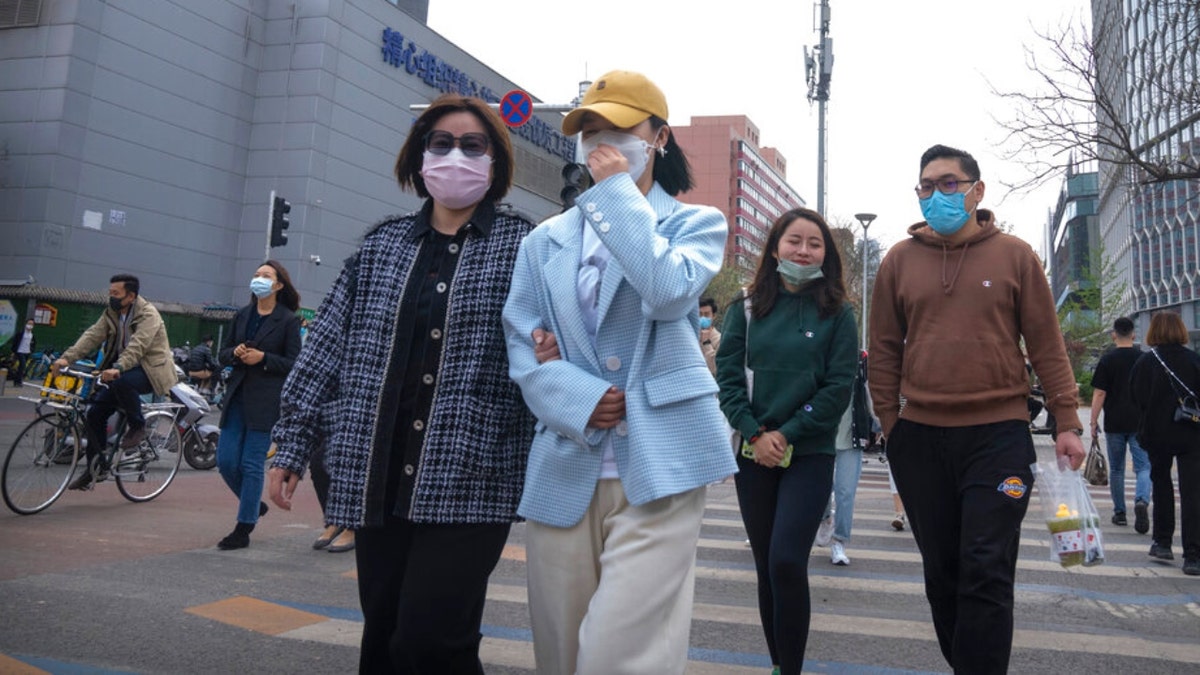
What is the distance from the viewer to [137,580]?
17.2ft

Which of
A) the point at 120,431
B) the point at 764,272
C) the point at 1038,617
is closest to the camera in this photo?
the point at 764,272

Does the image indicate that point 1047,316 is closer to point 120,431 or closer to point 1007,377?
point 1007,377

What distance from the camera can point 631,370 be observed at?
2.28m

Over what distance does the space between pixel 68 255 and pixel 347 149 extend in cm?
1268

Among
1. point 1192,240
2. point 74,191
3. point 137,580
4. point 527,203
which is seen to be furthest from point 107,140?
point 1192,240

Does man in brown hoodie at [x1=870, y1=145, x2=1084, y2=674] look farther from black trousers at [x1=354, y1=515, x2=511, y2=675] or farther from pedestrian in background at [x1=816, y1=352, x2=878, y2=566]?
pedestrian in background at [x1=816, y1=352, x2=878, y2=566]

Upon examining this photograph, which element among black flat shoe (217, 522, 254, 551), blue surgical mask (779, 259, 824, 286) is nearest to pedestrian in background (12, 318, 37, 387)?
black flat shoe (217, 522, 254, 551)

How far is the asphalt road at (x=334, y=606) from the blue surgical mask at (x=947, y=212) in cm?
95

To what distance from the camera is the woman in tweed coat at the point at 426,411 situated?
2.40m

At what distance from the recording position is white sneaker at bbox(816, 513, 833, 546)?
6617mm

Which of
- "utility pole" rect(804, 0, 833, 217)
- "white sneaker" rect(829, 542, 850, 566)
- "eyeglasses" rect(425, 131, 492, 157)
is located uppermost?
"utility pole" rect(804, 0, 833, 217)

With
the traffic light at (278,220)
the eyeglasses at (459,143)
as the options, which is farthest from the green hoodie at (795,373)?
the traffic light at (278,220)

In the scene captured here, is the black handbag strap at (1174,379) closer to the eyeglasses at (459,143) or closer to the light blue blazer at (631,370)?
the light blue blazer at (631,370)

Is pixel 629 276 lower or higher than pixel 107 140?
lower
